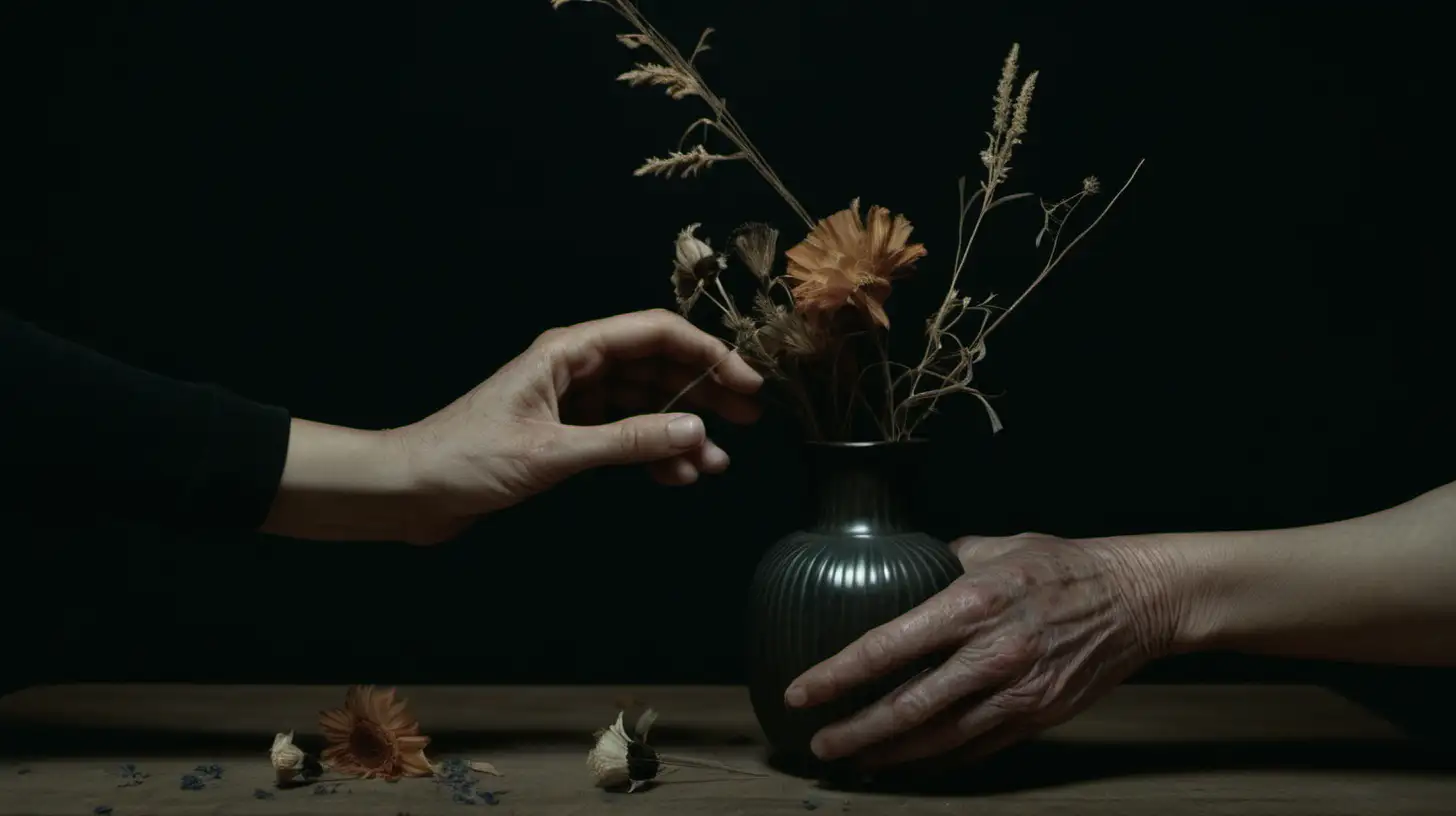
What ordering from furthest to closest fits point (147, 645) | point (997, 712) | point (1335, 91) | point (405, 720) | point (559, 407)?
point (147, 645)
point (1335, 91)
point (559, 407)
point (405, 720)
point (997, 712)

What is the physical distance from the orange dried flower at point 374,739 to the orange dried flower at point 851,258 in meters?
0.53

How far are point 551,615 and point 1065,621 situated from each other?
804 millimetres

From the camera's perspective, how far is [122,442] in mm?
1470

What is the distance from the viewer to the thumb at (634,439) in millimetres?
1447

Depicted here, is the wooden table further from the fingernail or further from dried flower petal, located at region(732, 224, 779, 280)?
dried flower petal, located at region(732, 224, 779, 280)

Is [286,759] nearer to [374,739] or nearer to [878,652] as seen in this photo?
[374,739]

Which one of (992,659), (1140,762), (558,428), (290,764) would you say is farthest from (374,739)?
(1140,762)

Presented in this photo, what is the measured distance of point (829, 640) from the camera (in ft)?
4.43

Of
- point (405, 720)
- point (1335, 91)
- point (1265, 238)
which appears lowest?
point (405, 720)

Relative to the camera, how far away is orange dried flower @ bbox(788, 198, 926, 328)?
1355mm

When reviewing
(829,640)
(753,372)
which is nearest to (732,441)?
(753,372)

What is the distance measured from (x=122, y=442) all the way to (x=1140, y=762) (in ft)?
3.24

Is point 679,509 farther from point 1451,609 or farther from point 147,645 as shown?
point 1451,609

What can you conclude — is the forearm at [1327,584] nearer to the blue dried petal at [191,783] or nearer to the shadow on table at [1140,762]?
the shadow on table at [1140,762]
